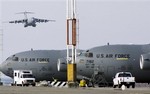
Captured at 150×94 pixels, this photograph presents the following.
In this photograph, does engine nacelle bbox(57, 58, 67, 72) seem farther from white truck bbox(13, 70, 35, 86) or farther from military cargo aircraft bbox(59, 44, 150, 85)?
white truck bbox(13, 70, 35, 86)

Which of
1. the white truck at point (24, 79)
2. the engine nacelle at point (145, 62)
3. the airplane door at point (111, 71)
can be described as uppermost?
the engine nacelle at point (145, 62)

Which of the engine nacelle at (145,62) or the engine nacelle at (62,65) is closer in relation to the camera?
the engine nacelle at (145,62)

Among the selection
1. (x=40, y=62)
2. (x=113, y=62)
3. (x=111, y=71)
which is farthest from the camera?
(x=40, y=62)

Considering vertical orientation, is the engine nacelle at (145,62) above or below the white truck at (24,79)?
above

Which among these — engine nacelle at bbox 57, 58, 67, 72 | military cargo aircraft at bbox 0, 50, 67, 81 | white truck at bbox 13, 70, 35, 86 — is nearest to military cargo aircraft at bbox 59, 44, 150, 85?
engine nacelle at bbox 57, 58, 67, 72

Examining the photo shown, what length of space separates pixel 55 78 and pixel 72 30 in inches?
1020

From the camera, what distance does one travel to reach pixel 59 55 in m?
82.8

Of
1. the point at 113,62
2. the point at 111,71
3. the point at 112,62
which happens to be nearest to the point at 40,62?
the point at 111,71

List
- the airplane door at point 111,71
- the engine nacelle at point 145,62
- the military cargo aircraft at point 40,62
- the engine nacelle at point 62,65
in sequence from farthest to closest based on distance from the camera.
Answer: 1. the military cargo aircraft at point 40,62
2. the engine nacelle at point 62,65
3. the airplane door at point 111,71
4. the engine nacelle at point 145,62

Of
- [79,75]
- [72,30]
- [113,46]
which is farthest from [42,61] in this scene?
[72,30]

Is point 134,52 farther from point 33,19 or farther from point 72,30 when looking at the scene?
point 33,19

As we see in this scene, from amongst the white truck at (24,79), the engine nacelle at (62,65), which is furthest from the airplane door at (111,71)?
the white truck at (24,79)

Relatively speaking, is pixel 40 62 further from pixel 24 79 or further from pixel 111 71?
pixel 111 71

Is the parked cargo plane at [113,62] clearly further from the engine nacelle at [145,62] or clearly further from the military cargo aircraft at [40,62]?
the military cargo aircraft at [40,62]
